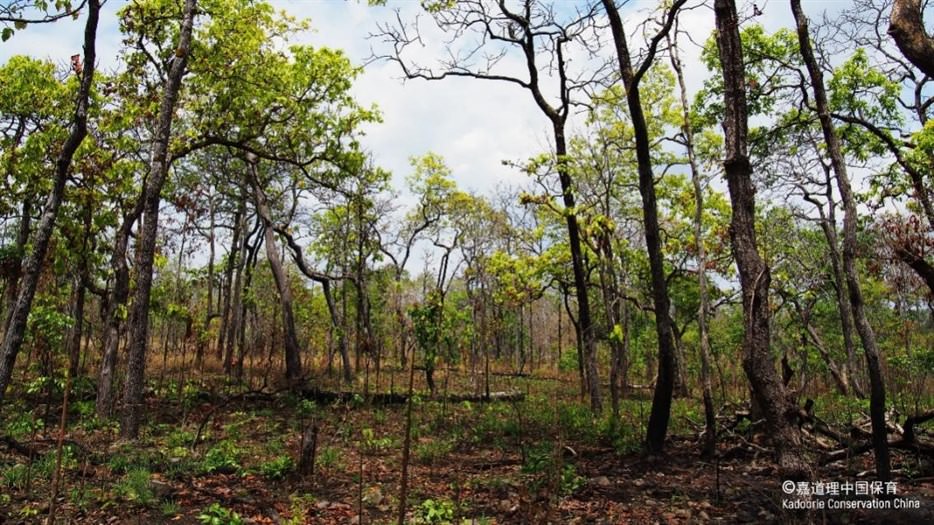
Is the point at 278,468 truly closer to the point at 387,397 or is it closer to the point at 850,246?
the point at 850,246

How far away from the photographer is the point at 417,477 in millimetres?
7043

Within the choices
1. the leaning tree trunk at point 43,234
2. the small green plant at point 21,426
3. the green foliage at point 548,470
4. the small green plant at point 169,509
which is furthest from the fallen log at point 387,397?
the leaning tree trunk at point 43,234

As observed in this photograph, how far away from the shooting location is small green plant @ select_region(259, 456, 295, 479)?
657 cm

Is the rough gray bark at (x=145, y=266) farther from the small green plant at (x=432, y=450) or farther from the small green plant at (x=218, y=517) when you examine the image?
the small green plant at (x=432, y=450)

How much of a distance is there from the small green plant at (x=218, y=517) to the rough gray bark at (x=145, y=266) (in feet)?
12.7

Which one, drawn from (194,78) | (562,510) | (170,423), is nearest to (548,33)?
(194,78)

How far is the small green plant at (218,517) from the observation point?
4.76m

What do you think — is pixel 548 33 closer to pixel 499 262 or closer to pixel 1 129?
pixel 499 262

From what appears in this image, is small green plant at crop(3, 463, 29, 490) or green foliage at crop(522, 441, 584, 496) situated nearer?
small green plant at crop(3, 463, 29, 490)

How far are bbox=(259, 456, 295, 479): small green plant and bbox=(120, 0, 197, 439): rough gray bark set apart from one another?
2.63 metres

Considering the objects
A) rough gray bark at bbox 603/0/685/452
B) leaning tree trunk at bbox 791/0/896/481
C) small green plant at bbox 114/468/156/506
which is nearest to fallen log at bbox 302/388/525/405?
rough gray bark at bbox 603/0/685/452

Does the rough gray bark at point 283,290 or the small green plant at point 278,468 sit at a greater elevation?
the rough gray bark at point 283,290

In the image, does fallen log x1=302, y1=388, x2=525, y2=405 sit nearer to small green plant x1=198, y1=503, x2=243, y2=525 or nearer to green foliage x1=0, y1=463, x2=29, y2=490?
green foliage x1=0, y1=463, x2=29, y2=490

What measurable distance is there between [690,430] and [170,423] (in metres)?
9.75
